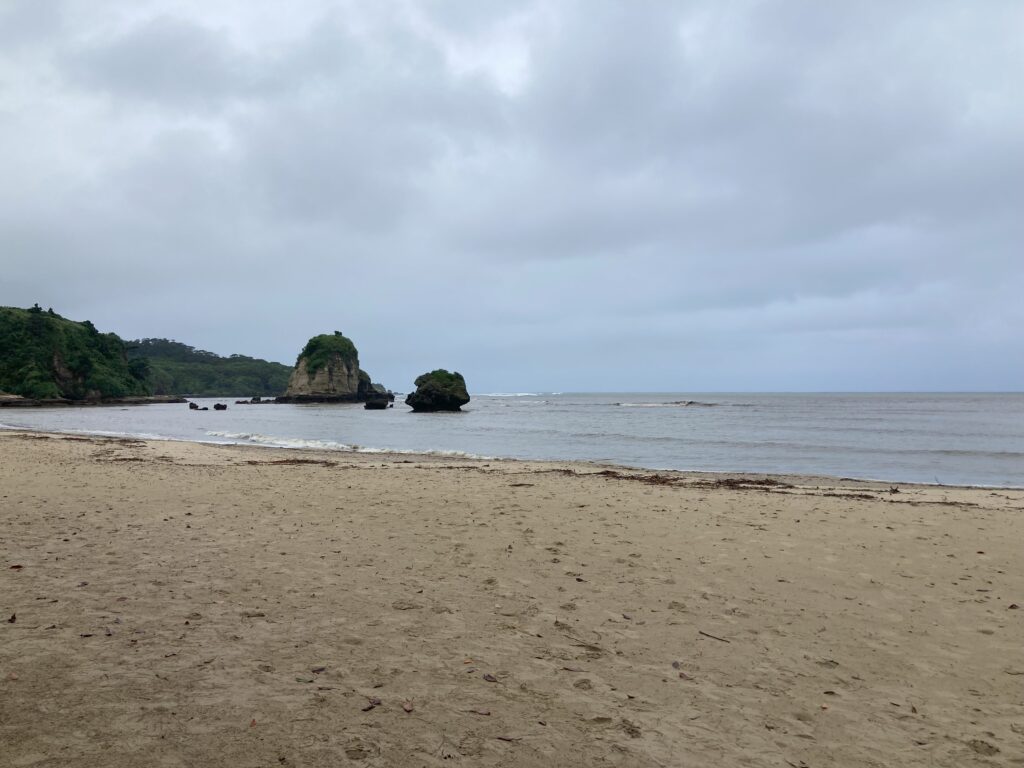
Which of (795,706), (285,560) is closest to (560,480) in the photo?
(285,560)

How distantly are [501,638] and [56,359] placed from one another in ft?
459

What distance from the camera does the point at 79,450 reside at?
75.8ft

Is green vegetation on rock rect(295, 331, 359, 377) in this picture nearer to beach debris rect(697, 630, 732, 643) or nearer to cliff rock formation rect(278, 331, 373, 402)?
cliff rock formation rect(278, 331, 373, 402)

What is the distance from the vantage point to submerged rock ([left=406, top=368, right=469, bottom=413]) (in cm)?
7831

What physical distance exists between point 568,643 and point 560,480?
11104 millimetres

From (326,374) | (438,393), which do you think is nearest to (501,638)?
(438,393)

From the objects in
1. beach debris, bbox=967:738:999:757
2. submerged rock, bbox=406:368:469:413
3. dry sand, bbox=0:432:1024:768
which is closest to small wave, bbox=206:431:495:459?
dry sand, bbox=0:432:1024:768

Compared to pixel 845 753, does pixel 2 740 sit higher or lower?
higher

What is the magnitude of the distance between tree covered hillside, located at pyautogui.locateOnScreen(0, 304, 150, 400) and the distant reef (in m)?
34.9

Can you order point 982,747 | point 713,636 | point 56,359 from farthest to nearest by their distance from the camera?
point 56,359 → point 713,636 → point 982,747

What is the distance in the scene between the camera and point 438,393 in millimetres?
78750

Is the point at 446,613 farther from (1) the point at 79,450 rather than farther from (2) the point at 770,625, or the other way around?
(1) the point at 79,450

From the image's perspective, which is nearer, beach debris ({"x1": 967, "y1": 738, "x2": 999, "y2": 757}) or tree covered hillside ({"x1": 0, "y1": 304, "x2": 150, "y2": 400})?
beach debris ({"x1": 967, "y1": 738, "x2": 999, "y2": 757})

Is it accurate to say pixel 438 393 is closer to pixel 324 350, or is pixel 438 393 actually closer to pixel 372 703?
pixel 324 350
